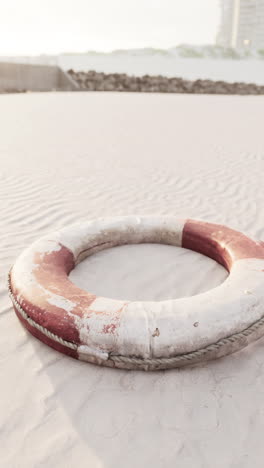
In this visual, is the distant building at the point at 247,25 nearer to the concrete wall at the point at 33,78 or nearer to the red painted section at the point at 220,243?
the concrete wall at the point at 33,78

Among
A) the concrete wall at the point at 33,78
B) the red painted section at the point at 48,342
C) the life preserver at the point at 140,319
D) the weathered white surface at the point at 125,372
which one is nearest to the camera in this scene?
the weathered white surface at the point at 125,372

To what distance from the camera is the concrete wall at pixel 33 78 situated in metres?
18.3

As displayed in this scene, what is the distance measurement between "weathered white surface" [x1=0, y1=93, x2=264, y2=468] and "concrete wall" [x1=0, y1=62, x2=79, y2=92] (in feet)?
45.5

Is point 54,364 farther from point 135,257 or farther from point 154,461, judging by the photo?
point 135,257

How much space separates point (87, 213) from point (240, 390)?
265 cm

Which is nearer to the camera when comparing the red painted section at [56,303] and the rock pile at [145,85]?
the red painted section at [56,303]

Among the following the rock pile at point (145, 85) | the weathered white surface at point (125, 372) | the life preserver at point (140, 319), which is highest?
the rock pile at point (145, 85)

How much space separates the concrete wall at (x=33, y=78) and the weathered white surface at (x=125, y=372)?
13.9 m

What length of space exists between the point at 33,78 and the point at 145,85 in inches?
254

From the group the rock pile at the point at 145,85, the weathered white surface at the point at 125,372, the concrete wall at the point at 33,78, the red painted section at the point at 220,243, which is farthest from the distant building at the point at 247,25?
the red painted section at the point at 220,243

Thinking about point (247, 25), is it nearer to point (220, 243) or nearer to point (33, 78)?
point (33, 78)

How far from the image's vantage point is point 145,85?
20922 millimetres

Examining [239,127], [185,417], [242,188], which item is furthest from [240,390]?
[239,127]

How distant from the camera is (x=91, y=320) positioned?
1.74m
